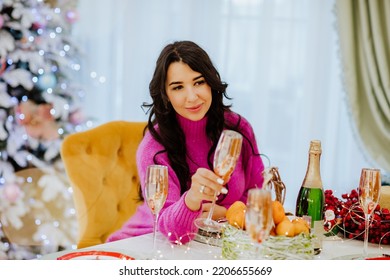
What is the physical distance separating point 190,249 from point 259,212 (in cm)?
38

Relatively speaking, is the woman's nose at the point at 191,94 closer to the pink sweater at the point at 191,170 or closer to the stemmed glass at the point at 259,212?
the pink sweater at the point at 191,170

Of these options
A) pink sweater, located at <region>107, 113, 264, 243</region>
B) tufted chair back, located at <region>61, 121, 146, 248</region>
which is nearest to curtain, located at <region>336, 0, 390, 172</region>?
pink sweater, located at <region>107, 113, 264, 243</region>

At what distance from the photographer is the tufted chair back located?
1964 mm

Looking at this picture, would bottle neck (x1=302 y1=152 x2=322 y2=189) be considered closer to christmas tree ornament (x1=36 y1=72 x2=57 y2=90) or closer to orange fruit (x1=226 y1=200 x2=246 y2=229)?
orange fruit (x1=226 y1=200 x2=246 y2=229)

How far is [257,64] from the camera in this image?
299 cm

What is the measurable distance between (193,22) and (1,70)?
931mm

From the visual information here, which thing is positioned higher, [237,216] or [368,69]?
[368,69]

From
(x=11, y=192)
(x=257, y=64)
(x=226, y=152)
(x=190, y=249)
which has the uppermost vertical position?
(x=257, y=64)

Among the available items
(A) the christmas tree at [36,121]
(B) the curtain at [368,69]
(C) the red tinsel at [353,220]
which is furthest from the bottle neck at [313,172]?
(A) the christmas tree at [36,121]

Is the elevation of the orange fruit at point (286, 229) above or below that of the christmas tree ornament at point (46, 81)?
below

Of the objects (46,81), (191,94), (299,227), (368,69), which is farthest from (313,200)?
(46,81)

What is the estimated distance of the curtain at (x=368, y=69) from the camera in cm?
278

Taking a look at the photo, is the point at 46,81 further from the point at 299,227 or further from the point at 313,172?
the point at 299,227

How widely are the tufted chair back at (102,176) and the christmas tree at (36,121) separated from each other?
0.95 meters
